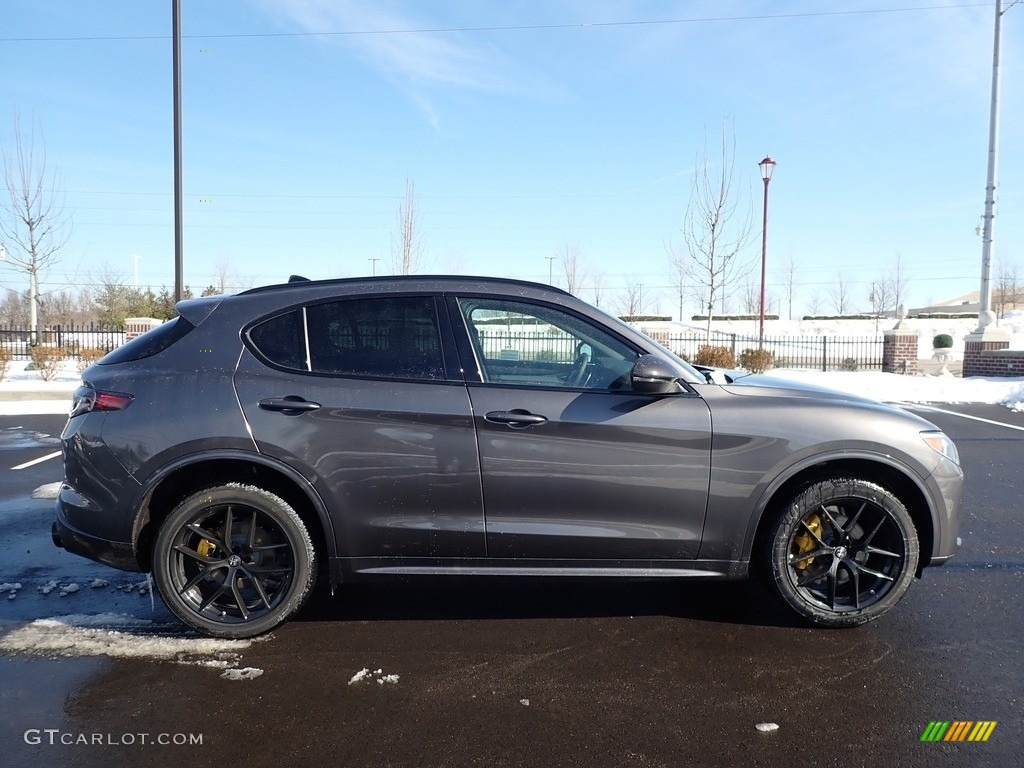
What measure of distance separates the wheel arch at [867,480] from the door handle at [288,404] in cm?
219

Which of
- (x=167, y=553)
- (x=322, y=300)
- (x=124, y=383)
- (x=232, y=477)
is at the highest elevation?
(x=322, y=300)

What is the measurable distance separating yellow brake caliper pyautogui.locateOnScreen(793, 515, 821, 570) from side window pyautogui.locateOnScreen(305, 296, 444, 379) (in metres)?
1.95

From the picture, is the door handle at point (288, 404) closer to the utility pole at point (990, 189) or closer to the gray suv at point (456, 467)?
the gray suv at point (456, 467)

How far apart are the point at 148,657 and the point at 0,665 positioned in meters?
0.61

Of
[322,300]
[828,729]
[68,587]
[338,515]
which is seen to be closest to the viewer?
[828,729]

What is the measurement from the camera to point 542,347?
3.54 metres

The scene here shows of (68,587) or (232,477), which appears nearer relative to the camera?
(232,477)

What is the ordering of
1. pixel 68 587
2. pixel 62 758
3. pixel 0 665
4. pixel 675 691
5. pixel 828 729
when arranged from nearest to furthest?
pixel 62 758
pixel 828 729
pixel 675 691
pixel 0 665
pixel 68 587

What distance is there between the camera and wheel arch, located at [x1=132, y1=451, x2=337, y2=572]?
3.26 metres

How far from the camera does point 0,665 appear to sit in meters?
3.09

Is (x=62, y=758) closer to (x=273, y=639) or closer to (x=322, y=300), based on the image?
(x=273, y=639)

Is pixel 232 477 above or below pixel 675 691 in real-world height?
above

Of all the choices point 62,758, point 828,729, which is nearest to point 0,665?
point 62,758

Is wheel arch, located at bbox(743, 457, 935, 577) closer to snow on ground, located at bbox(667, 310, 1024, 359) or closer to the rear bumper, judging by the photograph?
the rear bumper
